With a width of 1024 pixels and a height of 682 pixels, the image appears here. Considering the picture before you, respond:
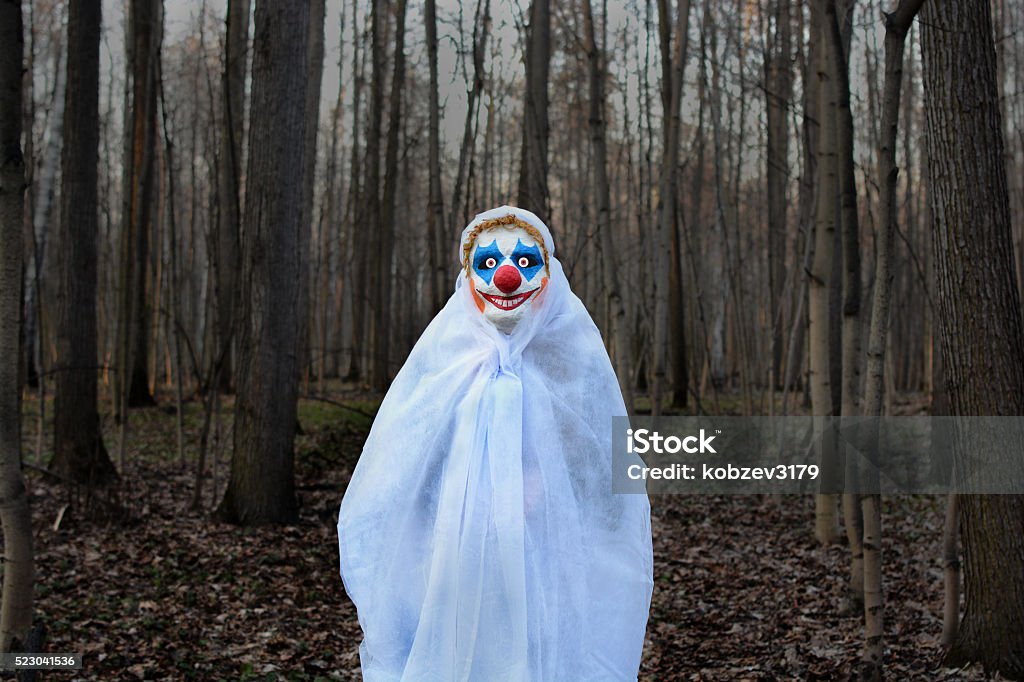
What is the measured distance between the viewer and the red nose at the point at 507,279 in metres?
3.40

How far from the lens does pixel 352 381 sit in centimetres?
1867

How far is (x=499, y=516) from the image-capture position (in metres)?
3.12

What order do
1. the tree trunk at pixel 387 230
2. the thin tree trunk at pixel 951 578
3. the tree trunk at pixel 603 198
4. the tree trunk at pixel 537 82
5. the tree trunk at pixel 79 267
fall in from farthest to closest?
the tree trunk at pixel 387 230
the tree trunk at pixel 537 82
the tree trunk at pixel 79 267
the tree trunk at pixel 603 198
the thin tree trunk at pixel 951 578

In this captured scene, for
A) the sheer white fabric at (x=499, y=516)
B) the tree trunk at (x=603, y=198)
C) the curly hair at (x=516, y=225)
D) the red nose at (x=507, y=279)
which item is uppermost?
the tree trunk at (x=603, y=198)

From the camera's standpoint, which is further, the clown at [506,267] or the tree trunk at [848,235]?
the tree trunk at [848,235]

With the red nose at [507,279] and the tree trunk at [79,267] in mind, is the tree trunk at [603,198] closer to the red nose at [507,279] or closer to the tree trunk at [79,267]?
the red nose at [507,279]

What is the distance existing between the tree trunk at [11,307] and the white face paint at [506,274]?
1.80 m

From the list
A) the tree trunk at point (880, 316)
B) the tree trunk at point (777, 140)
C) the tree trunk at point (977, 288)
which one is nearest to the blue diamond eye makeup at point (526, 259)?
the tree trunk at point (880, 316)

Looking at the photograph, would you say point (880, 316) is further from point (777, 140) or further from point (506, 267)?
point (777, 140)

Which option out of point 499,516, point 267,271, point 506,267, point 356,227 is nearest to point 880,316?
point 506,267

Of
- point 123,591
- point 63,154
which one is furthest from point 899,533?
point 63,154

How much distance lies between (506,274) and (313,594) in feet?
12.1

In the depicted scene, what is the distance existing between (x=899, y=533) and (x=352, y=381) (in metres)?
12.8

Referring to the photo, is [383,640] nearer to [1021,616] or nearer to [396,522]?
[396,522]
